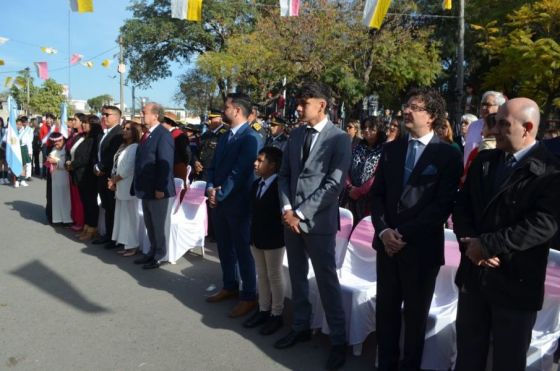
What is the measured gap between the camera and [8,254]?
6086mm

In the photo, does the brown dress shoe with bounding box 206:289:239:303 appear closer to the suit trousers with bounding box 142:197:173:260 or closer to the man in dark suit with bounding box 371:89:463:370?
the suit trousers with bounding box 142:197:173:260

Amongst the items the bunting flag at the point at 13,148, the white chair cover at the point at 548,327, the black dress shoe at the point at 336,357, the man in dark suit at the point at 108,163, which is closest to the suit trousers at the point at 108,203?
the man in dark suit at the point at 108,163

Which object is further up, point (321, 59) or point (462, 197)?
point (321, 59)

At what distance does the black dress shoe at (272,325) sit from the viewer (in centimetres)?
386

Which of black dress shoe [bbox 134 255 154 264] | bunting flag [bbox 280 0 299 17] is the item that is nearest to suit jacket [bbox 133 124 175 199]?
black dress shoe [bbox 134 255 154 264]

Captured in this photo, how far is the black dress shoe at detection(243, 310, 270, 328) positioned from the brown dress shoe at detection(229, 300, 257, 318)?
0.54ft

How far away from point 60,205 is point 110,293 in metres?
3.63

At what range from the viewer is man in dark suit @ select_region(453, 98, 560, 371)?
2293 millimetres

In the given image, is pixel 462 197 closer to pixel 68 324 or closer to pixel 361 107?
pixel 68 324

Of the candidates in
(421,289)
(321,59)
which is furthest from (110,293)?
(321,59)

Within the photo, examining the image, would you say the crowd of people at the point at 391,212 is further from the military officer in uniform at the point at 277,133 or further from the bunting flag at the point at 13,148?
the bunting flag at the point at 13,148

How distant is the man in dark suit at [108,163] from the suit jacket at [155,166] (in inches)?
47.1

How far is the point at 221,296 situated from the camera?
457 cm

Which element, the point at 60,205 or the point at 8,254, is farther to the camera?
the point at 60,205
